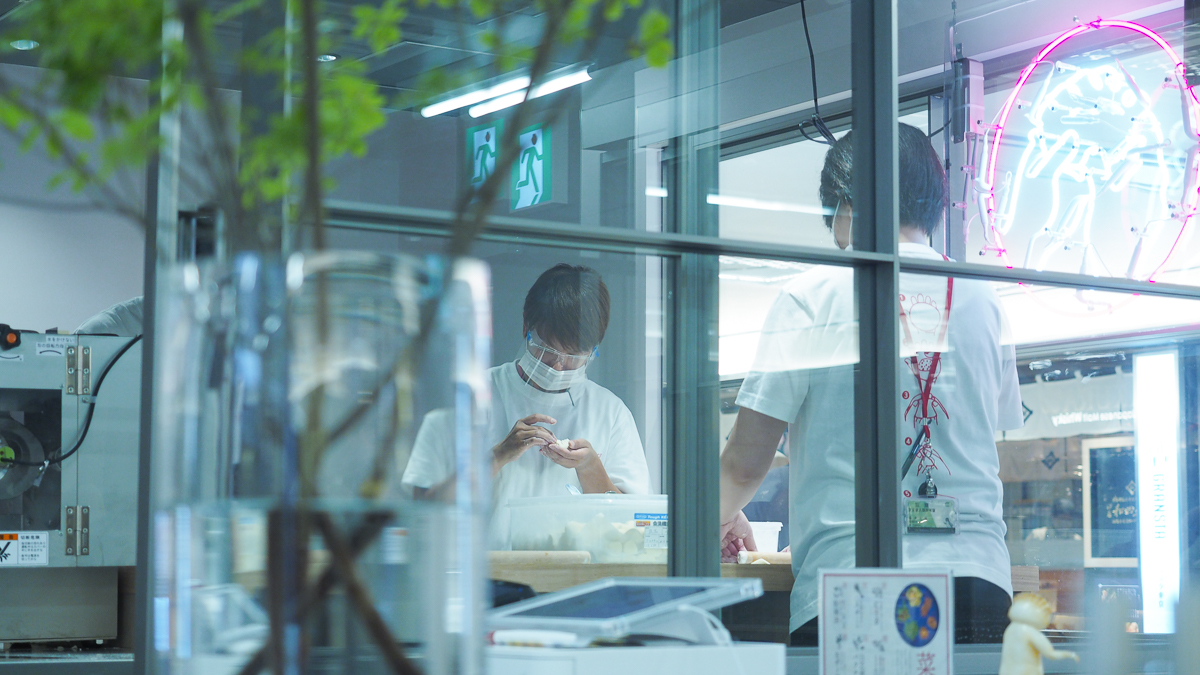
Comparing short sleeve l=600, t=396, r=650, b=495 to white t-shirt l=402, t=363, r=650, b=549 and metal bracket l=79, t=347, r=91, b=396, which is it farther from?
metal bracket l=79, t=347, r=91, b=396

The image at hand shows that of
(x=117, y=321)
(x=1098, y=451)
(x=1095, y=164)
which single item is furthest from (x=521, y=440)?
(x=117, y=321)

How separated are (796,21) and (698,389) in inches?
34.6

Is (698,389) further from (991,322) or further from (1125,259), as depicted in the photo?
(1125,259)

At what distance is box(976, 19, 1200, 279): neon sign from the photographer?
3188 mm

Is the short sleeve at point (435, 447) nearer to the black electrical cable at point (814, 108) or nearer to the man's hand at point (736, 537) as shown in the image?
the man's hand at point (736, 537)

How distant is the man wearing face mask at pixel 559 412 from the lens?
2.56m

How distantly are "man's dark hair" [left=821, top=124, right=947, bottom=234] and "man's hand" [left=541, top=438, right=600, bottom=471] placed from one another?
2.43 ft

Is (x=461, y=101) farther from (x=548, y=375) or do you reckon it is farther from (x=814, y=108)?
(x=814, y=108)

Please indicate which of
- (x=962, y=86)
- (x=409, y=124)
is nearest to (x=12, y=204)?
(x=409, y=124)

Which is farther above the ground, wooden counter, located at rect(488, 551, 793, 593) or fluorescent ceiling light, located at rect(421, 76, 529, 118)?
fluorescent ceiling light, located at rect(421, 76, 529, 118)

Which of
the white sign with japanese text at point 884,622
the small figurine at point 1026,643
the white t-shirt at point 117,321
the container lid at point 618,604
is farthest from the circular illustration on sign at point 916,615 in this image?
the white t-shirt at point 117,321

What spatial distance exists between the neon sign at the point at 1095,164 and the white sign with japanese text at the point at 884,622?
1.54 m

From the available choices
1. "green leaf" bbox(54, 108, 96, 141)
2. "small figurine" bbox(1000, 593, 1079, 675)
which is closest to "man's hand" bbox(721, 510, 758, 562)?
"small figurine" bbox(1000, 593, 1079, 675)

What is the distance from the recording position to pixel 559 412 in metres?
2.63
